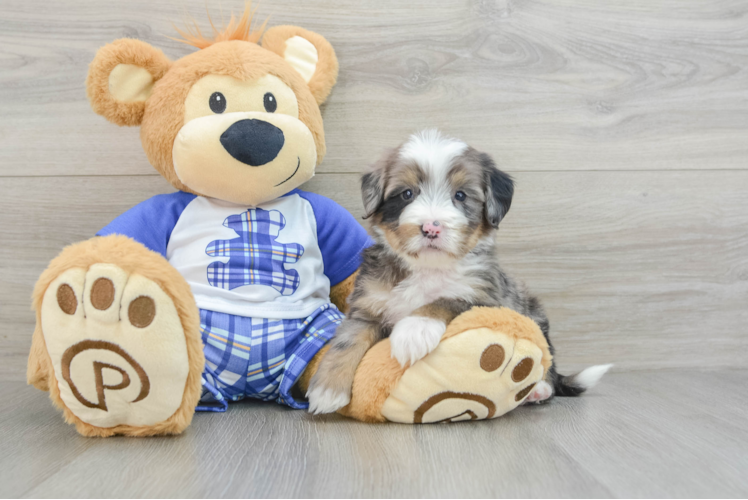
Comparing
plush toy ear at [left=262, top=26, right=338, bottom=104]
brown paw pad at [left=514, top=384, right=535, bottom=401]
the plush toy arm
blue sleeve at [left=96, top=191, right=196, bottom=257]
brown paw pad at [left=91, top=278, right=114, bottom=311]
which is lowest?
brown paw pad at [left=514, top=384, right=535, bottom=401]

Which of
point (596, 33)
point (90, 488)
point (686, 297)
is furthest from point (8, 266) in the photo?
point (686, 297)

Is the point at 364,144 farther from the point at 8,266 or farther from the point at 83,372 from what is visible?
the point at 8,266

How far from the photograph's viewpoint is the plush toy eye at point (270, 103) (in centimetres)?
184

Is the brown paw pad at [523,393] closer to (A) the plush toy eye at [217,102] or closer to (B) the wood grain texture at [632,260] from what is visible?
(B) the wood grain texture at [632,260]

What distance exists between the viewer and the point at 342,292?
2.10m

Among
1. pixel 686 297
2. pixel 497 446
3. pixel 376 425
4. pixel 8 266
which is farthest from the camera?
pixel 686 297

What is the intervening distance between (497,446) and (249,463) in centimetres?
61

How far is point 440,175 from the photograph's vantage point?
5.32ft

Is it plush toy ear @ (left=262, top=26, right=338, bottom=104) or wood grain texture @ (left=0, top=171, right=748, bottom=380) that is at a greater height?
plush toy ear @ (left=262, top=26, right=338, bottom=104)

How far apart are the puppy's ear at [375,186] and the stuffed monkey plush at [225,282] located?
25 centimetres

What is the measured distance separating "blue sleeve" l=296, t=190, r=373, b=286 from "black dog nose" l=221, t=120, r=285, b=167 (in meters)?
0.33

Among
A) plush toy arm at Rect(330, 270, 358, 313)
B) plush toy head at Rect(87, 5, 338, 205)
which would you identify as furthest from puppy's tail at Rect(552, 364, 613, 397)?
plush toy head at Rect(87, 5, 338, 205)

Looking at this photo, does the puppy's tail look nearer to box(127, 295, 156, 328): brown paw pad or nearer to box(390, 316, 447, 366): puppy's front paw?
box(390, 316, 447, 366): puppy's front paw

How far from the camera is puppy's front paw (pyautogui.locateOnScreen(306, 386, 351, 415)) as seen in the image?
1.58 m
